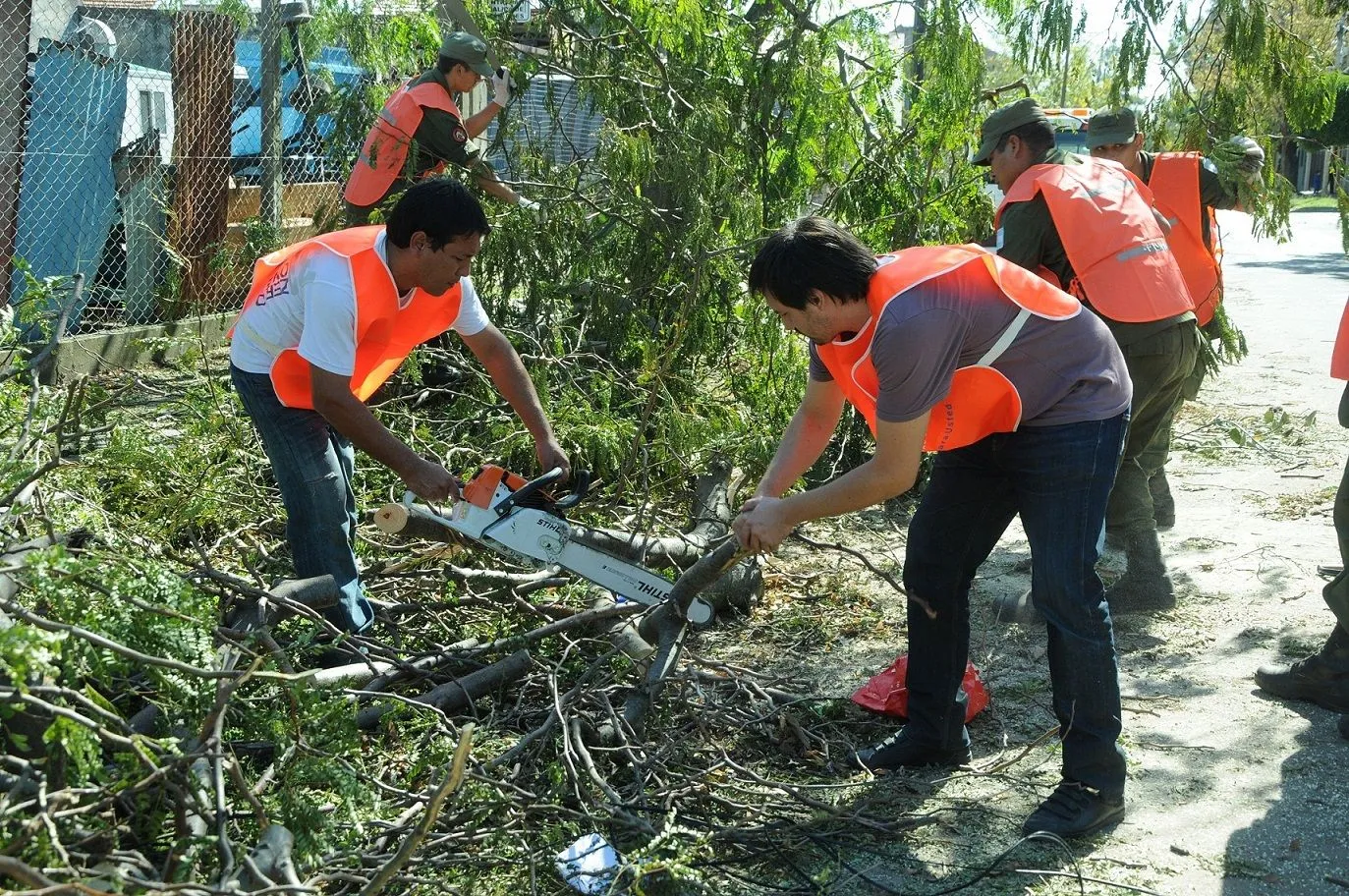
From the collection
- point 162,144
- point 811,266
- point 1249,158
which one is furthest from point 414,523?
point 162,144

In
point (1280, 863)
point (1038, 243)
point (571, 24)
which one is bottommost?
point (1280, 863)

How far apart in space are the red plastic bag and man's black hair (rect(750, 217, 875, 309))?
4.72 feet

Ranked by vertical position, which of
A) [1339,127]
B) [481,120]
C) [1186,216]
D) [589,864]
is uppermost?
[1339,127]

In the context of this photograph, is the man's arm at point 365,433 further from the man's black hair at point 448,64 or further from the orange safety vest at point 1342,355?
the man's black hair at point 448,64

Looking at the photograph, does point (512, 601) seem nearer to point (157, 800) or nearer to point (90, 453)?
point (157, 800)

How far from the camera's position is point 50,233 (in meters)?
7.70

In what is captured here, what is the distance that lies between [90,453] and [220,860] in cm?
369

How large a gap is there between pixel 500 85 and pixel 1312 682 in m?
4.53

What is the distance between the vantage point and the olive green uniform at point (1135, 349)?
14.4 feet

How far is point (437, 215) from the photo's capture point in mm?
3471

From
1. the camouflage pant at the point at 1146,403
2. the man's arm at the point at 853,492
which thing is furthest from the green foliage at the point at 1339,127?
the man's arm at the point at 853,492

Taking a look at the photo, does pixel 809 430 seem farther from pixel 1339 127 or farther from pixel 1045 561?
pixel 1339 127

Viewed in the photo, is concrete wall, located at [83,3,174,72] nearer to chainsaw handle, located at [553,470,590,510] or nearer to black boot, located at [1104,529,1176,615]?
chainsaw handle, located at [553,470,590,510]

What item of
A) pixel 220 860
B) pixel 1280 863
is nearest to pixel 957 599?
pixel 1280 863
